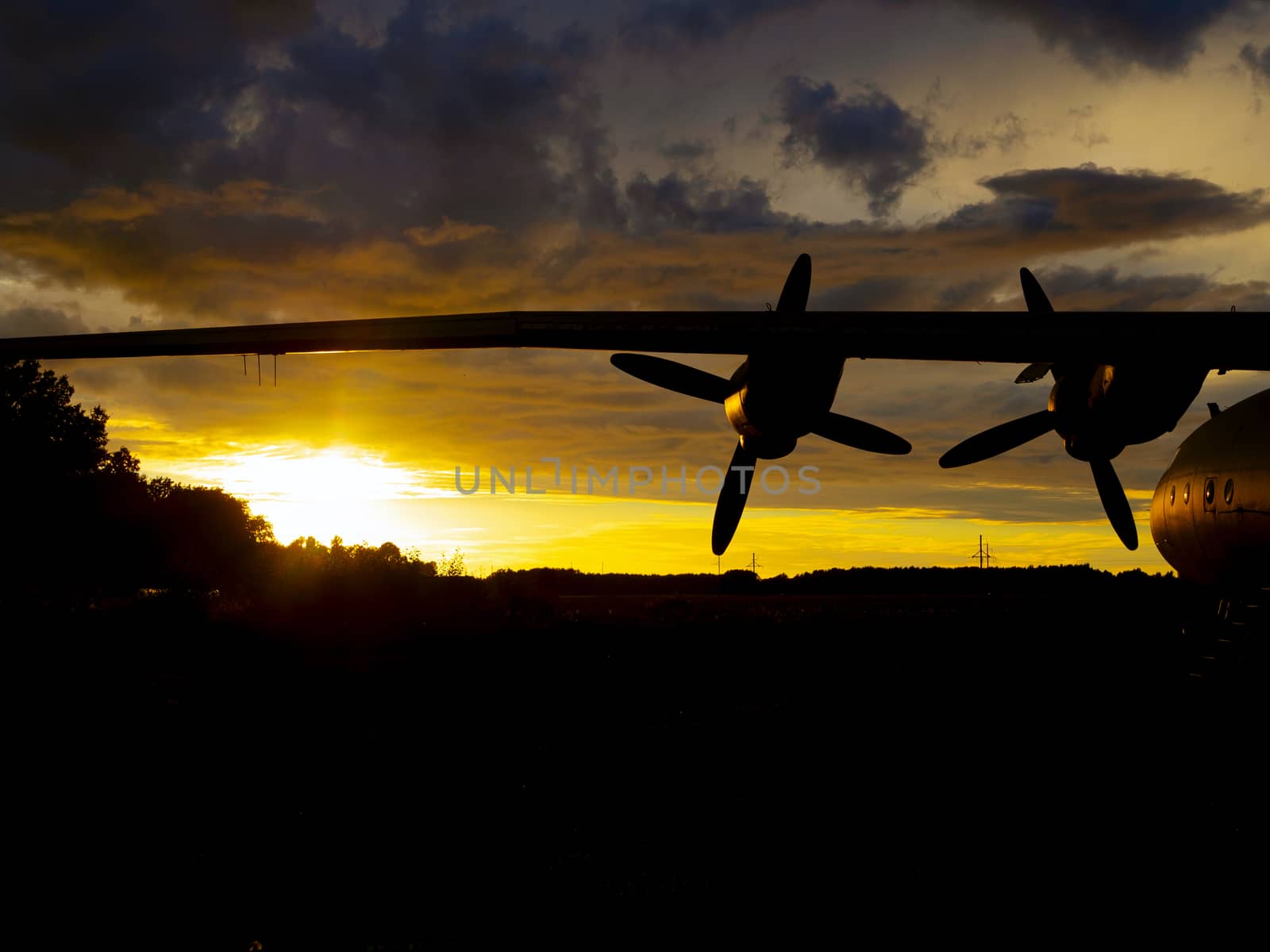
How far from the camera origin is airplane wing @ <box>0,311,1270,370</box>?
30.8 ft

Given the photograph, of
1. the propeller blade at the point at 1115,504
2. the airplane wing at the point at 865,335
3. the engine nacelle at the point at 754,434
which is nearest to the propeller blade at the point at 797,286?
the engine nacelle at the point at 754,434

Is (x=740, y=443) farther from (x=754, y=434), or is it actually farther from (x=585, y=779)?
(x=585, y=779)

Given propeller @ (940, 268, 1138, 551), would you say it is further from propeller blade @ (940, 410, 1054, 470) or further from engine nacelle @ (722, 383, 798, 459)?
engine nacelle @ (722, 383, 798, 459)

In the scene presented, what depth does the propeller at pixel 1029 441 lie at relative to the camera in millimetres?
14520

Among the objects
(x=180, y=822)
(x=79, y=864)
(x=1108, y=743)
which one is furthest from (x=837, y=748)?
(x=79, y=864)

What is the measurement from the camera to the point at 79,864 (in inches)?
317

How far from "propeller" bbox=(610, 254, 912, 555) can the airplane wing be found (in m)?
3.40

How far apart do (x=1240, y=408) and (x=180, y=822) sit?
20.0 m

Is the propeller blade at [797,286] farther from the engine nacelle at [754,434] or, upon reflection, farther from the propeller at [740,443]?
the engine nacelle at [754,434]

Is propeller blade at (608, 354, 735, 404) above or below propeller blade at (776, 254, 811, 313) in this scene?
below

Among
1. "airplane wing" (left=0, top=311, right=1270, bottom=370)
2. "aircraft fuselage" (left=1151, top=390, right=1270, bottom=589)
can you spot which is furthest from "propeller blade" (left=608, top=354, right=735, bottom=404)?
"aircraft fuselage" (left=1151, top=390, right=1270, bottom=589)

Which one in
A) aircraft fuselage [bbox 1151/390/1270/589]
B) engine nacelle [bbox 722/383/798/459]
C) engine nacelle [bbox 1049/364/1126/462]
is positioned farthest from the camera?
aircraft fuselage [bbox 1151/390/1270/589]

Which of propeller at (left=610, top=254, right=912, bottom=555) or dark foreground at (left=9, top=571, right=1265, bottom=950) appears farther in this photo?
propeller at (left=610, top=254, right=912, bottom=555)

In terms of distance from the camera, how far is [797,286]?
42.9ft
